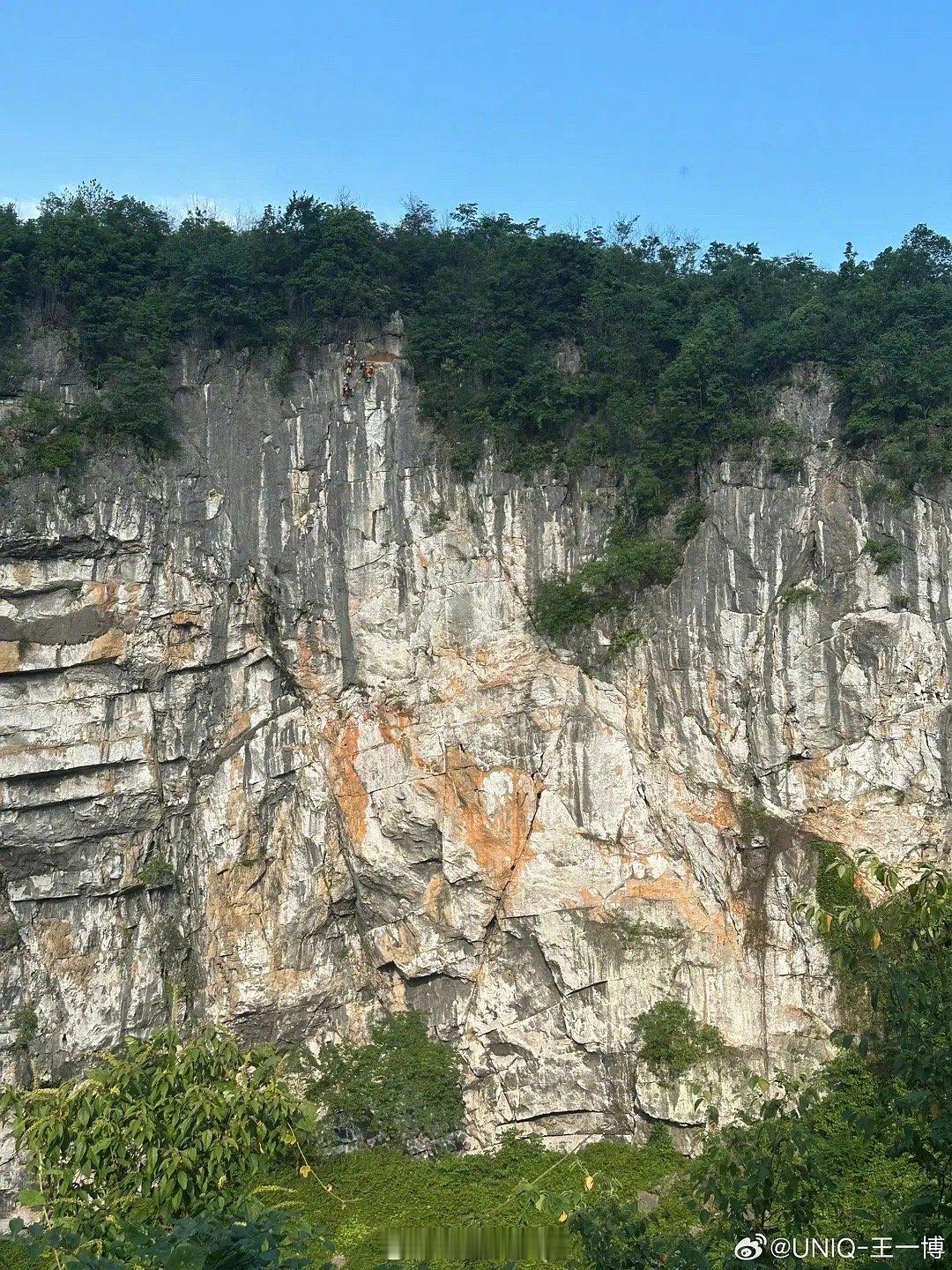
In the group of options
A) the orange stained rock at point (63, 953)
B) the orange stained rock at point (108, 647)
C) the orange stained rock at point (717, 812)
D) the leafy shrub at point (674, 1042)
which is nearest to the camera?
the leafy shrub at point (674, 1042)

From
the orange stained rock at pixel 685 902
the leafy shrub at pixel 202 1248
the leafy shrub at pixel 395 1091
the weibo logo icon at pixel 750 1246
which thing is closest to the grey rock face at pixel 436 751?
the orange stained rock at pixel 685 902

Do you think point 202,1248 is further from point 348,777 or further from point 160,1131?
point 348,777

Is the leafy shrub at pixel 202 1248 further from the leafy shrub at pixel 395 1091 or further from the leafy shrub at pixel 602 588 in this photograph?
the leafy shrub at pixel 602 588

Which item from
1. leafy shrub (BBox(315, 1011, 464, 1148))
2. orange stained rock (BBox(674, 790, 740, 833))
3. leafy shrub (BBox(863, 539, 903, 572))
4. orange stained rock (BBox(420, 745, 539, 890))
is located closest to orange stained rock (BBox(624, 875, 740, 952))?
orange stained rock (BBox(674, 790, 740, 833))

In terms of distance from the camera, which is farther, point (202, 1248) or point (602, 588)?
point (602, 588)

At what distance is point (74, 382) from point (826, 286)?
10.7 metres

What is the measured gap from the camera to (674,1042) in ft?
43.4

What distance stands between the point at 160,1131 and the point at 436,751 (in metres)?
8.19

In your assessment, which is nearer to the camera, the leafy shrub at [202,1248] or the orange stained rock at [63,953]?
the leafy shrub at [202,1248]

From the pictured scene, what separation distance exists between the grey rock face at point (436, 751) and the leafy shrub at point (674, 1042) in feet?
0.69

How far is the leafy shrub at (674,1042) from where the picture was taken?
519 inches

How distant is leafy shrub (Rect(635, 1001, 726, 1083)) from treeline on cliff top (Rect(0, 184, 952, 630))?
5.06 meters

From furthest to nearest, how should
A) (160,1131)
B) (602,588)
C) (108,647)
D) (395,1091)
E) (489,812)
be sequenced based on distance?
1. (602,588)
2. (108,647)
3. (489,812)
4. (395,1091)
5. (160,1131)

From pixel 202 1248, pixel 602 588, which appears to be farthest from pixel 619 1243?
pixel 602 588
